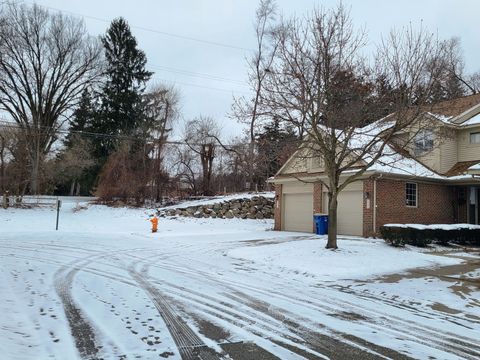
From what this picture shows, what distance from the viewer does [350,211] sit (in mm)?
19625

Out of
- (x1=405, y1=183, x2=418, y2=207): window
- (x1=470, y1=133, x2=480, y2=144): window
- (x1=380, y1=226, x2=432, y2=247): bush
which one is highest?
(x1=470, y1=133, x2=480, y2=144): window

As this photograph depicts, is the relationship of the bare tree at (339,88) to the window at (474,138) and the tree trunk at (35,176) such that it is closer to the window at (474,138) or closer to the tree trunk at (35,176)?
the window at (474,138)

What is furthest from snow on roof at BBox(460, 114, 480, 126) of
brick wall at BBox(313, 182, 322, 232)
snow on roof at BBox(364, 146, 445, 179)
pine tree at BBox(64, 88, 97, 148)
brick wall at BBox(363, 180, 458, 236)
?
pine tree at BBox(64, 88, 97, 148)

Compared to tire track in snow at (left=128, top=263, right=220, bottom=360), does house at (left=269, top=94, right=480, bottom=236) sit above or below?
above

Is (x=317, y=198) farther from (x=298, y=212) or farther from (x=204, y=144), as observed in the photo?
(x=204, y=144)

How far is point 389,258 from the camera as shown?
12.1 m

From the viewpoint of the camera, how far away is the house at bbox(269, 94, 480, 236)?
18750 mm

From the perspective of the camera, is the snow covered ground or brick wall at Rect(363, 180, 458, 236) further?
brick wall at Rect(363, 180, 458, 236)

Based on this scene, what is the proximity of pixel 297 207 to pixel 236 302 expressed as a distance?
16.3m

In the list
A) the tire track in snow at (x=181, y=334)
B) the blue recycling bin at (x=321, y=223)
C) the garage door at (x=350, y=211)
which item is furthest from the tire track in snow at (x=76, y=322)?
the garage door at (x=350, y=211)

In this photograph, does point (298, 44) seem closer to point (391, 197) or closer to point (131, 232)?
point (391, 197)

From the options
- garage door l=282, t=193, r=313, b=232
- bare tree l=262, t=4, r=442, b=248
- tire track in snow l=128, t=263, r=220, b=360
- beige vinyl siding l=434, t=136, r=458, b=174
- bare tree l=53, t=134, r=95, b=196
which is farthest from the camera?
bare tree l=53, t=134, r=95, b=196

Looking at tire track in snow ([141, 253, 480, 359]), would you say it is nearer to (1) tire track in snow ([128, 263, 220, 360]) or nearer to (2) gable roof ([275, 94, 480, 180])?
(1) tire track in snow ([128, 263, 220, 360])

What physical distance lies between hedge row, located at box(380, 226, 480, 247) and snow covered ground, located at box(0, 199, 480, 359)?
5.09 feet
